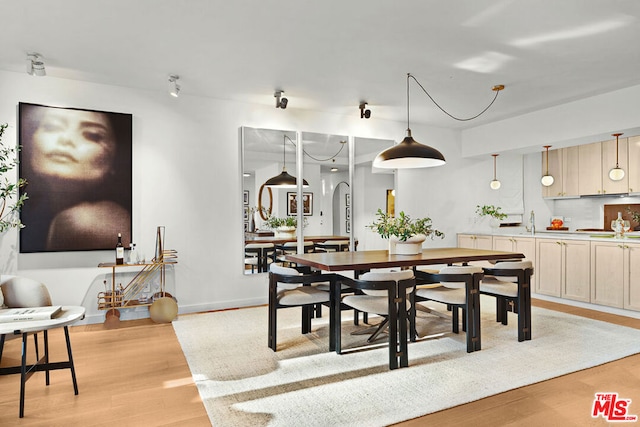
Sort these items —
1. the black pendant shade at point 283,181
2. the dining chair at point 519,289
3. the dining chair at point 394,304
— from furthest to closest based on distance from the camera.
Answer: the black pendant shade at point 283,181 → the dining chair at point 519,289 → the dining chair at point 394,304

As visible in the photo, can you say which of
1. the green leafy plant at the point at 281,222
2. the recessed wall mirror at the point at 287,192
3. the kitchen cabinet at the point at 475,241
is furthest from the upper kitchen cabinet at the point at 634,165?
the green leafy plant at the point at 281,222

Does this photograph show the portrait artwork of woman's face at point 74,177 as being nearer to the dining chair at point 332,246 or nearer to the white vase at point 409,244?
the dining chair at point 332,246

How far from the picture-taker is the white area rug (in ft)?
8.11

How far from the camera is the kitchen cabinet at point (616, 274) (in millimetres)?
4652

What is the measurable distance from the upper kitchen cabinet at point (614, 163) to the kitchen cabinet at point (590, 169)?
0.07 m

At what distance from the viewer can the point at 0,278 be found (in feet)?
9.94

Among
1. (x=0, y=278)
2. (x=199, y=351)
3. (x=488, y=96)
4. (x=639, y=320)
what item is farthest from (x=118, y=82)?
(x=639, y=320)

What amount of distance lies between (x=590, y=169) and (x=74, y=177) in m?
7.59

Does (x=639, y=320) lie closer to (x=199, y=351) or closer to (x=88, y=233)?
(x=199, y=351)

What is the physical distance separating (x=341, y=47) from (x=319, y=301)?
223cm

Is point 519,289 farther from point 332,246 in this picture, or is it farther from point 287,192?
point 287,192

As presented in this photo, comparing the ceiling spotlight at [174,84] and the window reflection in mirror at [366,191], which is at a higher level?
the ceiling spotlight at [174,84]

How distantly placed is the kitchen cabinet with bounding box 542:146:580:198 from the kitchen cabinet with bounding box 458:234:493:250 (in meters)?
2.00
